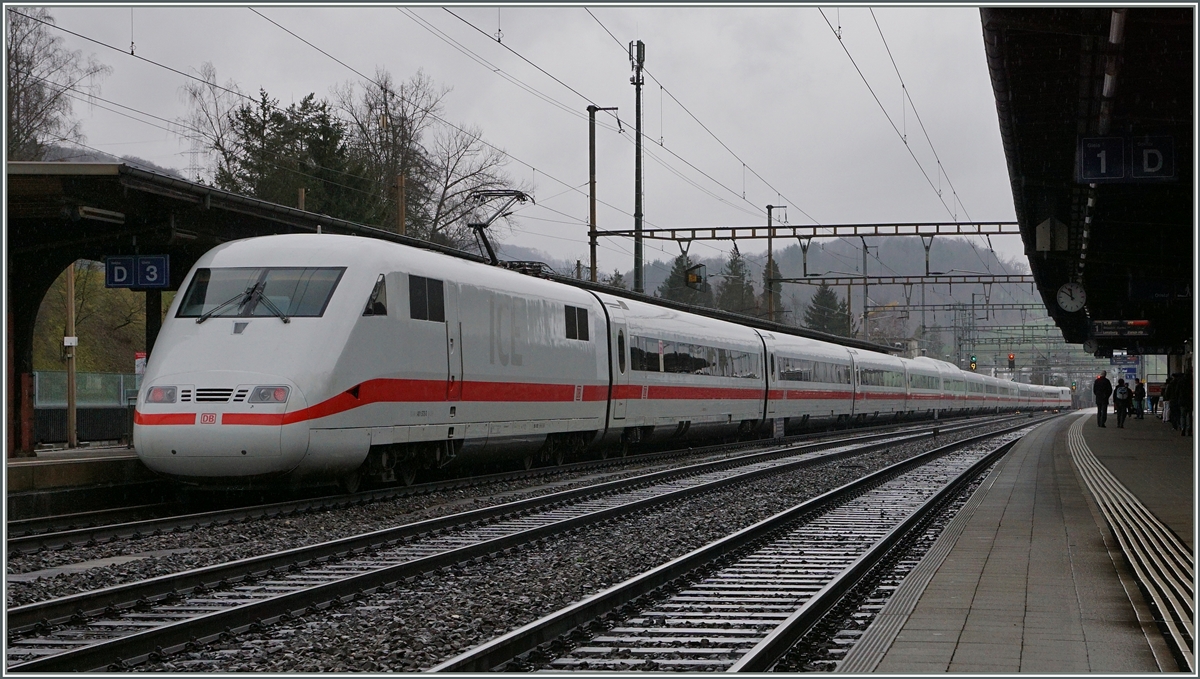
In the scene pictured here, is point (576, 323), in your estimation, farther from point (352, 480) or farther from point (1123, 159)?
point (1123, 159)

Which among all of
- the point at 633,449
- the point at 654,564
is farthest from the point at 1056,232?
the point at 654,564

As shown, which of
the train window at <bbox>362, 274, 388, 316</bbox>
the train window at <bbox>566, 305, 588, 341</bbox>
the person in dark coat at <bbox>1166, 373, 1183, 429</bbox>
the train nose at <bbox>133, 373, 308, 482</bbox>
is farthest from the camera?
the person in dark coat at <bbox>1166, 373, 1183, 429</bbox>

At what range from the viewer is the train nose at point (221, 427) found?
12875 millimetres

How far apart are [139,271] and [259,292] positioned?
3.55 m

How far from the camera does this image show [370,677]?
236 inches

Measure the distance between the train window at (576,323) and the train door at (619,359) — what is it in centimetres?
132

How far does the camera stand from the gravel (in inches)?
263

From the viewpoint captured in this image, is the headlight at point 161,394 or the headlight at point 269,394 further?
the headlight at point 161,394

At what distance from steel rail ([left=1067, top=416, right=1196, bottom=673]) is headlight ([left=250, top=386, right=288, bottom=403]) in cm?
808

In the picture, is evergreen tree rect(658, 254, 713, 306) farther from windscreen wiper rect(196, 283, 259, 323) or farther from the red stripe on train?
the red stripe on train

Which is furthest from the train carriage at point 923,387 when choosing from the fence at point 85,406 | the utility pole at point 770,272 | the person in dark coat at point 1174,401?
the fence at point 85,406

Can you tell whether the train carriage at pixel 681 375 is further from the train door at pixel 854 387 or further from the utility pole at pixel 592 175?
the train door at pixel 854 387

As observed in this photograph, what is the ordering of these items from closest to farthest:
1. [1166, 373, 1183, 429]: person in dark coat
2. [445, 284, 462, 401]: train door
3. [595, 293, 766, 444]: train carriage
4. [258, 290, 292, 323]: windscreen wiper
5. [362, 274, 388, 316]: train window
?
1. [258, 290, 292, 323]: windscreen wiper
2. [362, 274, 388, 316]: train window
3. [445, 284, 462, 401]: train door
4. [595, 293, 766, 444]: train carriage
5. [1166, 373, 1183, 429]: person in dark coat

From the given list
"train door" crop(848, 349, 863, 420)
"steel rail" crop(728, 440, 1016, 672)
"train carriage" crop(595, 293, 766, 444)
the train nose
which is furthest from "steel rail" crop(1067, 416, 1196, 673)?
"train door" crop(848, 349, 863, 420)
